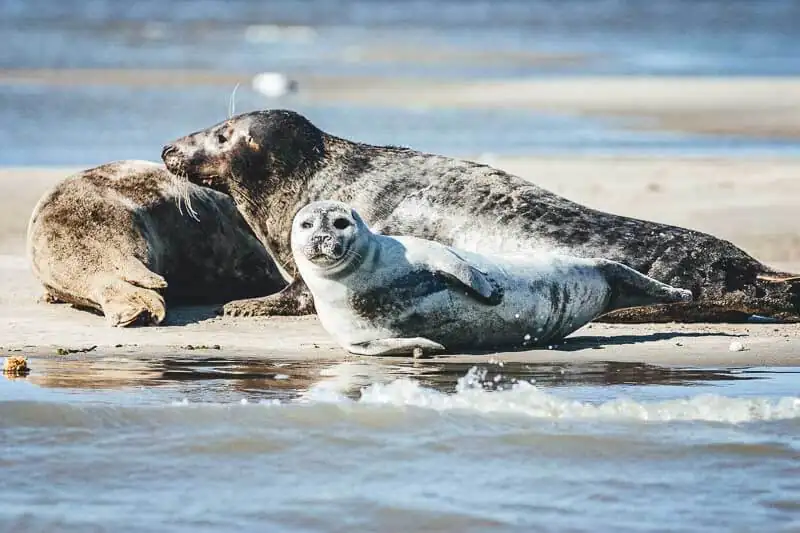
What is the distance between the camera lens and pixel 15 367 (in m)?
7.04

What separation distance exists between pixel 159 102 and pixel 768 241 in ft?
45.2

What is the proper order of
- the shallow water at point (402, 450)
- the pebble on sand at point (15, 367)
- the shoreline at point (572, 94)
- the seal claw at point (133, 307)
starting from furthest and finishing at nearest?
the shoreline at point (572, 94), the seal claw at point (133, 307), the pebble on sand at point (15, 367), the shallow water at point (402, 450)

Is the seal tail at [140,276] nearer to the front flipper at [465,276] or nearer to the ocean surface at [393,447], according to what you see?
the ocean surface at [393,447]

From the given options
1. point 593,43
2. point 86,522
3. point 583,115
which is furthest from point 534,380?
point 593,43

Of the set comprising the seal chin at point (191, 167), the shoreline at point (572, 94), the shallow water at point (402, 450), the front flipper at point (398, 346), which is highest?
the shoreline at point (572, 94)

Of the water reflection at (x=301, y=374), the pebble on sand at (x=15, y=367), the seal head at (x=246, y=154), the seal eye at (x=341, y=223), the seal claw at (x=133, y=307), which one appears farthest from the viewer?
the seal head at (x=246, y=154)

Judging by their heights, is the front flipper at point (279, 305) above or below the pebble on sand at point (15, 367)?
above

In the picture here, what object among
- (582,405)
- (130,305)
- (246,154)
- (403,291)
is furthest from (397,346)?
(246,154)

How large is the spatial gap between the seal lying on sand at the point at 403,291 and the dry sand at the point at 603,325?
163mm

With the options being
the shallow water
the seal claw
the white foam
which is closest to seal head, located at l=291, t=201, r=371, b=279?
the shallow water

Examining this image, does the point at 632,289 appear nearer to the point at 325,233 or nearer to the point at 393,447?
the point at 325,233

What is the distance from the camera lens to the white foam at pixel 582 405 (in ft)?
20.2

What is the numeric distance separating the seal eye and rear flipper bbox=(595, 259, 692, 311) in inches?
52.8

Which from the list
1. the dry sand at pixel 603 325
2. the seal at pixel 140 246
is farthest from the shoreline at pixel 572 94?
the seal at pixel 140 246
